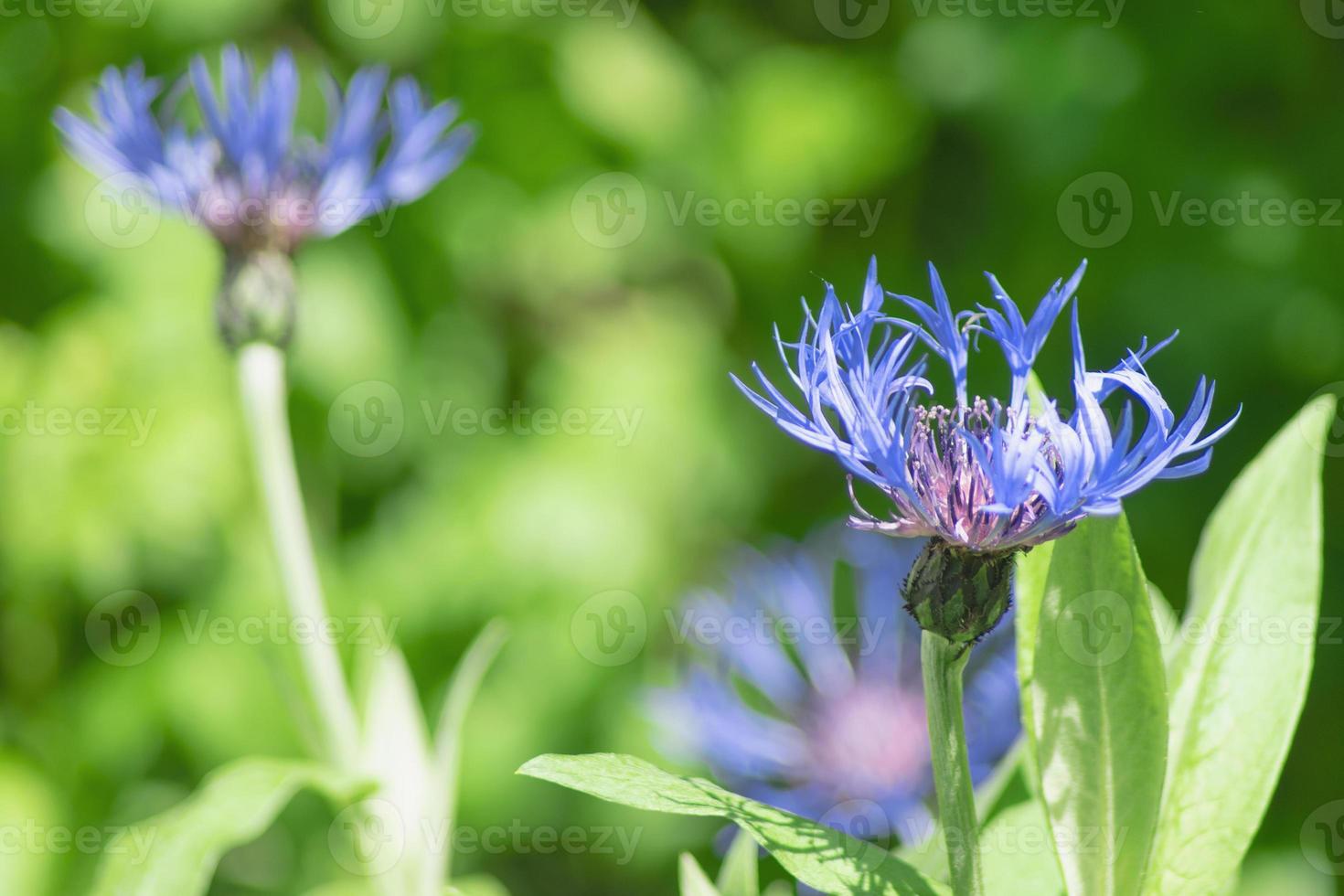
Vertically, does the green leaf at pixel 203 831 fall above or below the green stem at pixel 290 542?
below

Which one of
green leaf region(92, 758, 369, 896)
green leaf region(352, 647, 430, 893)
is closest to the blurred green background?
green leaf region(352, 647, 430, 893)

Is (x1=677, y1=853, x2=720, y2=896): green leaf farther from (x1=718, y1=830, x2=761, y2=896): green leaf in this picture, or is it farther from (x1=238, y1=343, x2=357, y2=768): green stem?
(x1=238, y1=343, x2=357, y2=768): green stem

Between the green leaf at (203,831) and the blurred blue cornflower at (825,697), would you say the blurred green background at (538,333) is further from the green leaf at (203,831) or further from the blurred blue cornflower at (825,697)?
the green leaf at (203,831)

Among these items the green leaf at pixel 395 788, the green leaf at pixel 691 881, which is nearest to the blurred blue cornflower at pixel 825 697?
the green leaf at pixel 395 788

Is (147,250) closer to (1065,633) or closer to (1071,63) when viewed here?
(1071,63)

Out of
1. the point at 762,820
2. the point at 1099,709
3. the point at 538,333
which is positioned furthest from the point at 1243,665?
the point at 538,333

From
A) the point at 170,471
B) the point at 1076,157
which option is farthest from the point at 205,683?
the point at 1076,157
